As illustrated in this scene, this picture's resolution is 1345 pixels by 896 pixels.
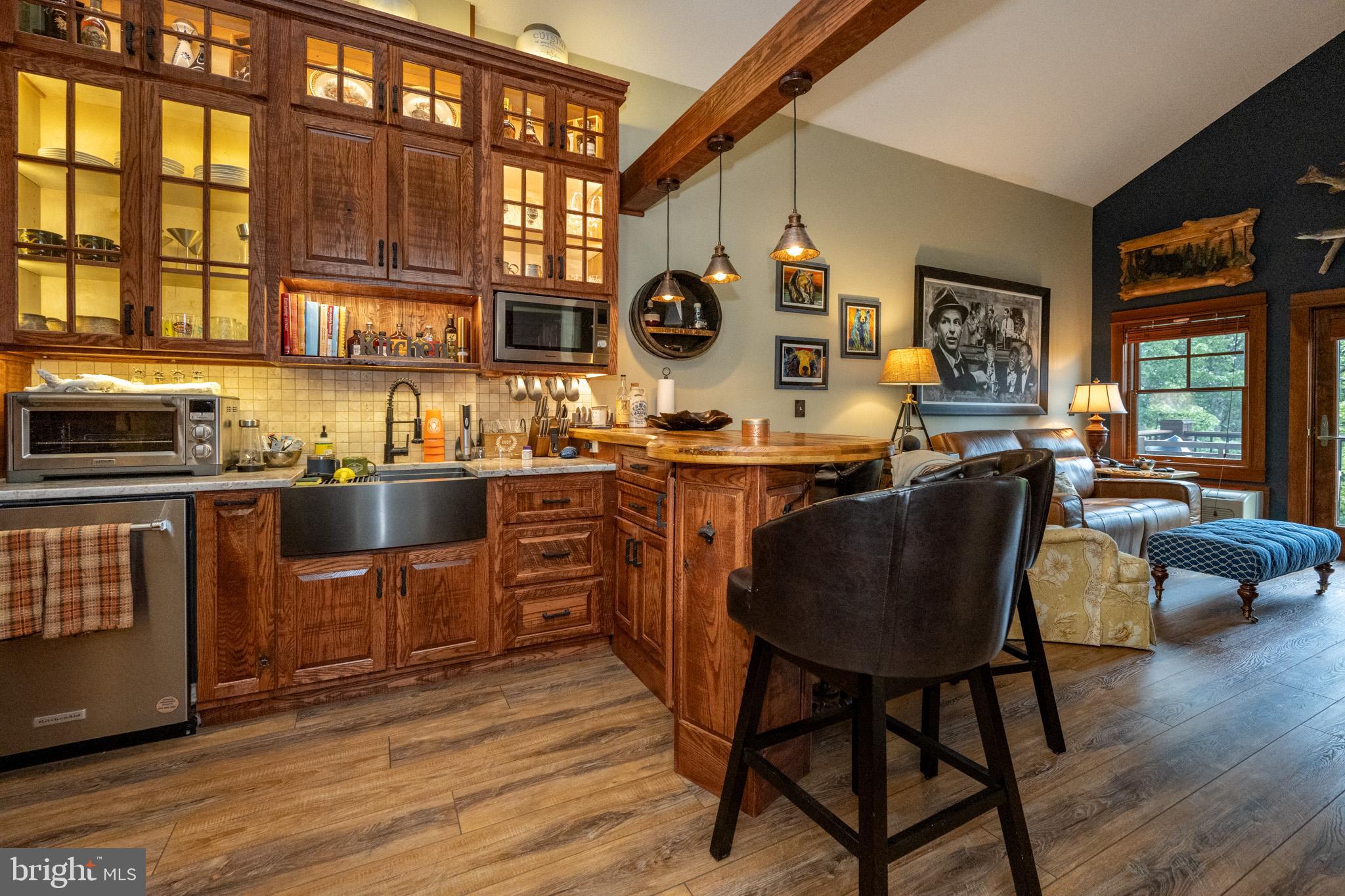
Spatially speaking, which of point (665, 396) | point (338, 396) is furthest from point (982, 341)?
point (338, 396)

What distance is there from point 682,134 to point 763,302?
1.49m

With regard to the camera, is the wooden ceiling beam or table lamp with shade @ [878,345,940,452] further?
table lamp with shade @ [878,345,940,452]

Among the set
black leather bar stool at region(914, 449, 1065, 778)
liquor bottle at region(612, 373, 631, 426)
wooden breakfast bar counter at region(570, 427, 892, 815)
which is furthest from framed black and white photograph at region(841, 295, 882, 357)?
black leather bar stool at region(914, 449, 1065, 778)

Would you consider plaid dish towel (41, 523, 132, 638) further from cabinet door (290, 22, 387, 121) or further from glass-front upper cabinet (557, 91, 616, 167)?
glass-front upper cabinet (557, 91, 616, 167)

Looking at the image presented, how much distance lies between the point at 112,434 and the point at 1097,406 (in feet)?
21.2

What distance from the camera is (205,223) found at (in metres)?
2.34

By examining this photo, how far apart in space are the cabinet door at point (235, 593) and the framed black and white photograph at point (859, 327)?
3649mm

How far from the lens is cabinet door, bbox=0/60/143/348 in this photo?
2109 millimetres

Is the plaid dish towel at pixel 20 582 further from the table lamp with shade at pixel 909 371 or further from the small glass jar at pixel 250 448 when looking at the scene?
the table lamp with shade at pixel 909 371

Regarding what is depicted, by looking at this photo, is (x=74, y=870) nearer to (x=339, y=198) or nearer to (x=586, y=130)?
(x=339, y=198)

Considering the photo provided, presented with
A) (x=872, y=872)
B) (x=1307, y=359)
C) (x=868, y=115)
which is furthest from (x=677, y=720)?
(x=1307, y=359)

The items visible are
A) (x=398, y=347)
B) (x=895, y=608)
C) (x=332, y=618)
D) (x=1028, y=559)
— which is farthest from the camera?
(x=398, y=347)

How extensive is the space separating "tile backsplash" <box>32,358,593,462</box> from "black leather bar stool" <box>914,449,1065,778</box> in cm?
239

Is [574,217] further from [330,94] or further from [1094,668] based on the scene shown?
[1094,668]
